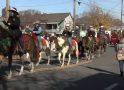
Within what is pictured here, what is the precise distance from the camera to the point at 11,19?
55.2ft

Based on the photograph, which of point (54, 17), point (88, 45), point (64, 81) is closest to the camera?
point (64, 81)

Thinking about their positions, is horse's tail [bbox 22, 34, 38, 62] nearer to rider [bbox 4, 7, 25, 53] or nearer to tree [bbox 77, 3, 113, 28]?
rider [bbox 4, 7, 25, 53]

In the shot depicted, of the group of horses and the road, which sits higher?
the group of horses

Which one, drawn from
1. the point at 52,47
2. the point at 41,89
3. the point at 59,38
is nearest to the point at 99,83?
the point at 41,89

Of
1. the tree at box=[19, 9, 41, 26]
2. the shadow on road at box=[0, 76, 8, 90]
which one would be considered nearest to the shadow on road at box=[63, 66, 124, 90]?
the shadow on road at box=[0, 76, 8, 90]

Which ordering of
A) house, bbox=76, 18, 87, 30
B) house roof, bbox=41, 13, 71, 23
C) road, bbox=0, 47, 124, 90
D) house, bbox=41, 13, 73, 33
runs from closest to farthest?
road, bbox=0, 47, 124, 90 → house, bbox=76, 18, 87, 30 → house, bbox=41, 13, 73, 33 → house roof, bbox=41, 13, 71, 23

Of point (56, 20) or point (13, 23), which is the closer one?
point (13, 23)

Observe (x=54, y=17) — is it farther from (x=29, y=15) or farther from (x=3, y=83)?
(x=3, y=83)

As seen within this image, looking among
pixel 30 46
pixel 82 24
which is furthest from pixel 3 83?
pixel 82 24

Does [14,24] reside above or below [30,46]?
above

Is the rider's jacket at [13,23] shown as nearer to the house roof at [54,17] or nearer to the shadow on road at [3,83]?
the shadow on road at [3,83]

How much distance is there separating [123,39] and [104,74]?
188 cm

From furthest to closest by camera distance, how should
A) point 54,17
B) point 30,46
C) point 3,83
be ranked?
1. point 54,17
2. point 30,46
3. point 3,83

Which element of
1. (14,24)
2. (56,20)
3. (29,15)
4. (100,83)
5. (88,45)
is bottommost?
(100,83)
